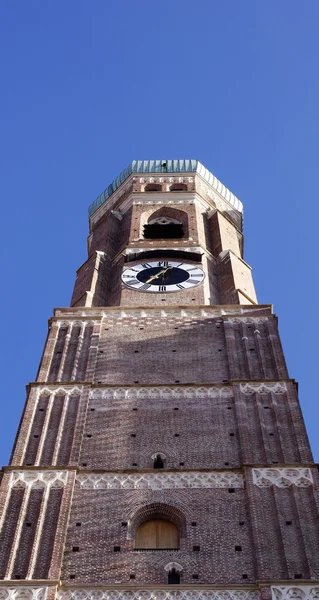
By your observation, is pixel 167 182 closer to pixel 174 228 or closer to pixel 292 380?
pixel 174 228

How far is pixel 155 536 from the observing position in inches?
787

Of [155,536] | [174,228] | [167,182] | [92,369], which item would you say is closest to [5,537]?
[155,536]

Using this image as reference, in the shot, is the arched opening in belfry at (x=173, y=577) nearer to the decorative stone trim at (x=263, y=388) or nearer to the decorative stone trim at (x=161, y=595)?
the decorative stone trim at (x=161, y=595)

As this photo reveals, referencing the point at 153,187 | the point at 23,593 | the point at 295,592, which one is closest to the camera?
the point at 295,592

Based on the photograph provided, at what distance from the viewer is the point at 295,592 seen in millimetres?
17656

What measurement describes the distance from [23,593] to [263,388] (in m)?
8.20

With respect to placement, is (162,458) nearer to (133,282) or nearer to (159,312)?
(159,312)

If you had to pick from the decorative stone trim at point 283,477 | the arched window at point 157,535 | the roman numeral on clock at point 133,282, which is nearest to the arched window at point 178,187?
the roman numeral on clock at point 133,282

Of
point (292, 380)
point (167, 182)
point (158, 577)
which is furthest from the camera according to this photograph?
point (167, 182)

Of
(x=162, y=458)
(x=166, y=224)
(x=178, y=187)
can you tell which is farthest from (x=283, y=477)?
(x=178, y=187)

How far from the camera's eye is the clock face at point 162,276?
1201 inches

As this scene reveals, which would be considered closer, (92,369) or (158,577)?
(158,577)

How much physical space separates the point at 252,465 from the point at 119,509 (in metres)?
2.79

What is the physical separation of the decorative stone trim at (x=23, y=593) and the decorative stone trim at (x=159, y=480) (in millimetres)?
3201
